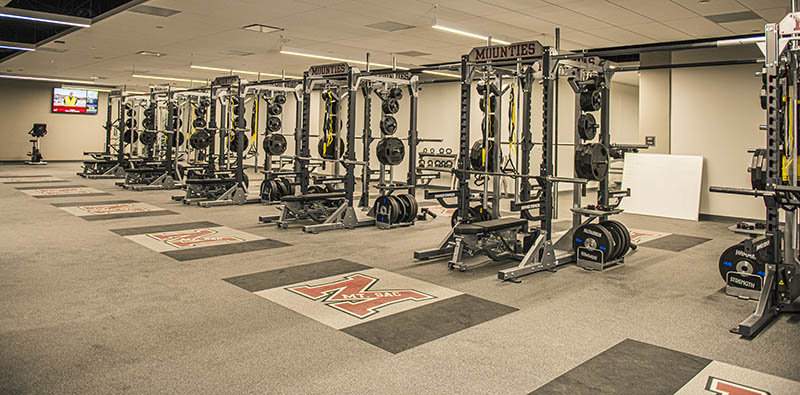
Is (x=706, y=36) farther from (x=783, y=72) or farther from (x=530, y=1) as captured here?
(x=783, y=72)

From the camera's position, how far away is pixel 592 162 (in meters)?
5.23

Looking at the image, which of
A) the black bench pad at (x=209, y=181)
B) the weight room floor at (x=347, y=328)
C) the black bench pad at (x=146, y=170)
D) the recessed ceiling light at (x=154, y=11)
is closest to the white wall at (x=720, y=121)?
the weight room floor at (x=347, y=328)

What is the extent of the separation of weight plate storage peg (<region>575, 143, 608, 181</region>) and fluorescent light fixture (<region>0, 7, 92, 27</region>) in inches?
305

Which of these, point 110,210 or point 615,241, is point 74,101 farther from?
point 615,241

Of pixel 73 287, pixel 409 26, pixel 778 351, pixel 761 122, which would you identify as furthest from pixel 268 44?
pixel 778 351

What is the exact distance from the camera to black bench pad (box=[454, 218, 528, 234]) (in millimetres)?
5180

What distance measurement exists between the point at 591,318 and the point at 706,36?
661 centimetres

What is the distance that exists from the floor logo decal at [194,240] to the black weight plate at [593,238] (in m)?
3.20

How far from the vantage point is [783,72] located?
12.0ft

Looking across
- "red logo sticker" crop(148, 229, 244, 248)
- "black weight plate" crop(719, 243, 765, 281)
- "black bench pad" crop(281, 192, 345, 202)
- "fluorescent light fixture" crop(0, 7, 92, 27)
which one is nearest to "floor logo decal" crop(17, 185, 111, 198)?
Answer: "fluorescent light fixture" crop(0, 7, 92, 27)

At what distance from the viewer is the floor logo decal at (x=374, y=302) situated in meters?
3.48

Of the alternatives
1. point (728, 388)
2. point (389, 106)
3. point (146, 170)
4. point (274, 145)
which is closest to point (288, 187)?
point (274, 145)

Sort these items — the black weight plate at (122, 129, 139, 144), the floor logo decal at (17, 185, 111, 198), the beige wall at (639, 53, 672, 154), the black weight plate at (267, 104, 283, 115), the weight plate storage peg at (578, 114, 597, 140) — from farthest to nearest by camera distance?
the black weight plate at (122, 129, 139, 144), the floor logo decal at (17, 185, 111, 198), the black weight plate at (267, 104, 283, 115), the beige wall at (639, 53, 672, 154), the weight plate storage peg at (578, 114, 597, 140)

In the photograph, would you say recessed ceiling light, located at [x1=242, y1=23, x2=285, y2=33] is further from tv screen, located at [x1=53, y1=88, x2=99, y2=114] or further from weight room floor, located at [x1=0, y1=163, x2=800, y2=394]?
tv screen, located at [x1=53, y1=88, x2=99, y2=114]
